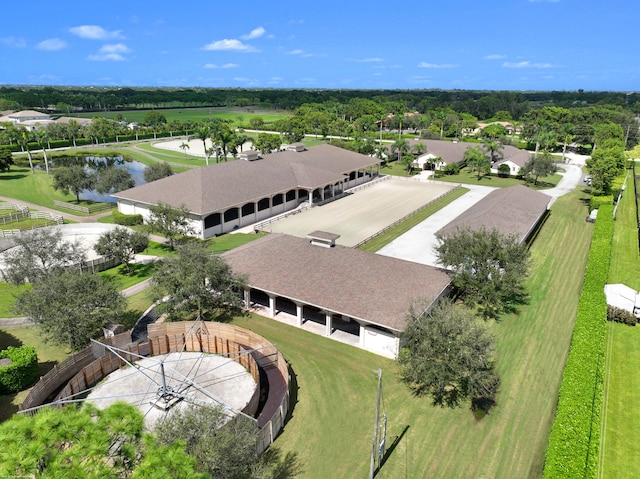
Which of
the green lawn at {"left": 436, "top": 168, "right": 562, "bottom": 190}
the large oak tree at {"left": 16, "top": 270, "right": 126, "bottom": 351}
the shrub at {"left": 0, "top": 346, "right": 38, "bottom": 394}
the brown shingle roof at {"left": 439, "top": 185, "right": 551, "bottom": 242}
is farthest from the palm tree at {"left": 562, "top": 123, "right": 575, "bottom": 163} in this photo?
the shrub at {"left": 0, "top": 346, "right": 38, "bottom": 394}

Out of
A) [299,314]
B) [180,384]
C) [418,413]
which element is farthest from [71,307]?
[418,413]

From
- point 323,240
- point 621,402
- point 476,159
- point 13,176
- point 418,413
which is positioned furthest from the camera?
point 476,159

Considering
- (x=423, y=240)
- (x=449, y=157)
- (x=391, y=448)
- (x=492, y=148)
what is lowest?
(x=391, y=448)

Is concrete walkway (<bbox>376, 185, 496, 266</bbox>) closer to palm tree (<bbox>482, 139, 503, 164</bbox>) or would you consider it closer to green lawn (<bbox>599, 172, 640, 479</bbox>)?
green lawn (<bbox>599, 172, 640, 479</bbox>)

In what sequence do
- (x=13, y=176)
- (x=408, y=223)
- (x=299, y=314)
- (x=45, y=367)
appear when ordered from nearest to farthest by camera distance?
(x=45, y=367)
(x=299, y=314)
(x=408, y=223)
(x=13, y=176)

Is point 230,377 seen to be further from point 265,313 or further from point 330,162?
point 330,162

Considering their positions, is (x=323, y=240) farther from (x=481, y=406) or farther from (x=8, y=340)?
(x=8, y=340)

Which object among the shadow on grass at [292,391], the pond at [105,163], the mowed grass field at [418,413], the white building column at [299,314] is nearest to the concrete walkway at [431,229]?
the mowed grass field at [418,413]
